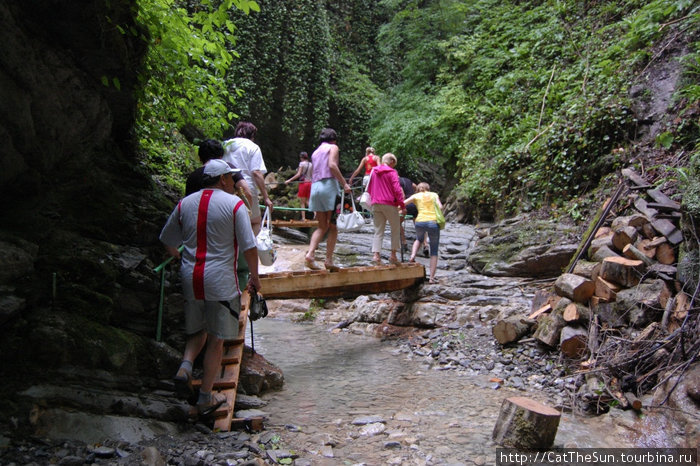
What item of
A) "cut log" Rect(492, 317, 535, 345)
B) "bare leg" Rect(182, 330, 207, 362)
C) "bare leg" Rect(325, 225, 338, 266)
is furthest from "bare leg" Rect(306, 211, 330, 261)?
"bare leg" Rect(182, 330, 207, 362)

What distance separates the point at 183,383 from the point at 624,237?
15.8ft

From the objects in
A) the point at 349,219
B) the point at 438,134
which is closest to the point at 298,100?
the point at 438,134

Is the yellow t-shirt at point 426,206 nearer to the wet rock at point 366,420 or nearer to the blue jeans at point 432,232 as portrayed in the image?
the blue jeans at point 432,232

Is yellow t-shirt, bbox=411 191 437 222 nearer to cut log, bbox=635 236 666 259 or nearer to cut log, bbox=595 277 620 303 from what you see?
cut log, bbox=595 277 620 303

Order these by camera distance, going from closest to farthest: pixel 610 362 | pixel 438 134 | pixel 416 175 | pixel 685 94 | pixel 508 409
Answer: pixel 508 409
pixel 610 362
pixel 685 94
pixel 438 134
pixel 416 175

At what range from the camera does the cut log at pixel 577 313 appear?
509cm

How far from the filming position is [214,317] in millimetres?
3342

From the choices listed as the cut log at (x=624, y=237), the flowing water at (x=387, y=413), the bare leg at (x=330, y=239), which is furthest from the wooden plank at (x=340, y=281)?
the cut log at (x=624, y=237)

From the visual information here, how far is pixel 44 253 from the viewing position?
3082 millimetres

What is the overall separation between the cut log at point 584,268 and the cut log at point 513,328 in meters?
0.81

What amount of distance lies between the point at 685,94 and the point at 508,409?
6290 mm

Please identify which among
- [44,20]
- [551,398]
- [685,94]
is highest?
[685,94]

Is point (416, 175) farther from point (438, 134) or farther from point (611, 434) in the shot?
point (611, 434)

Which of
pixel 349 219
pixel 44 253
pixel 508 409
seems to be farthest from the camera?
pixel 349 219
